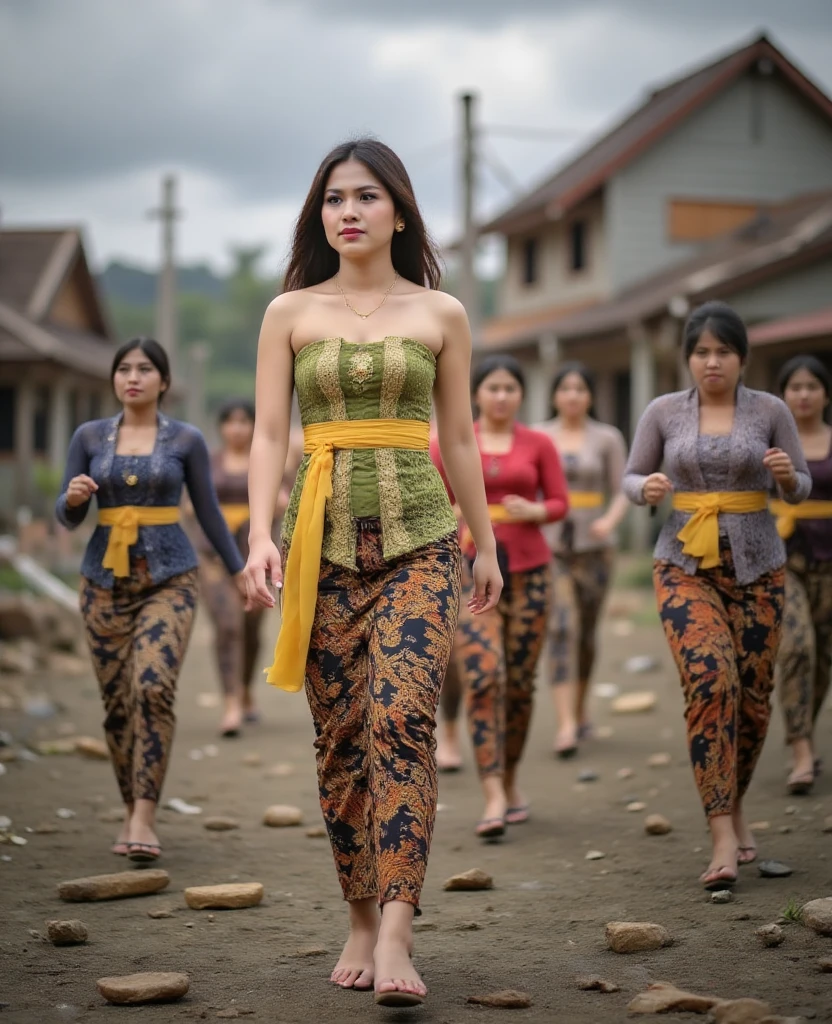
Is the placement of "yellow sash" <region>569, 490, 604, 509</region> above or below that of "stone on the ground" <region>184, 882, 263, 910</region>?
above

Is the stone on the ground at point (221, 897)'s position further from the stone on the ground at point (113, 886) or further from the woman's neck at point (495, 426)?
the woman's neck at point (495, 426)

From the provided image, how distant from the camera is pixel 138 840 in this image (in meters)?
6.75

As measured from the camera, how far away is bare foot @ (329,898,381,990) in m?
4.77

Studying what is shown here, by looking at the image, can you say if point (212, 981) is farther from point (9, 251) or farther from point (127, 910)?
point (9, 251)

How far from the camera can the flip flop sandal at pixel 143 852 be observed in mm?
6719

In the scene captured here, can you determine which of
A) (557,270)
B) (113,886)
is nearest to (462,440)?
(113,886)

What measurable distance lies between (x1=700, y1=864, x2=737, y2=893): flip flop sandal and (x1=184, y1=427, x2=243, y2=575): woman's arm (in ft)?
8.76

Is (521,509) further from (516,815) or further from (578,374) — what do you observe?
(578,374)

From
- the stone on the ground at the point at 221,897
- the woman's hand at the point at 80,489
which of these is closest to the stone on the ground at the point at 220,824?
the stone on the ground at the point at 221,897

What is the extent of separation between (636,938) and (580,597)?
5252 millimetres

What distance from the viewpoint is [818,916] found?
520 centimetres

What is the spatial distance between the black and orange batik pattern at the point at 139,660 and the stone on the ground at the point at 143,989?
218 centimetres

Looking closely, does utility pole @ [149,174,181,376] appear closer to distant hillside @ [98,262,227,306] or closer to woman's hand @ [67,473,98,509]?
woman's hand @ [67,473,98,509]

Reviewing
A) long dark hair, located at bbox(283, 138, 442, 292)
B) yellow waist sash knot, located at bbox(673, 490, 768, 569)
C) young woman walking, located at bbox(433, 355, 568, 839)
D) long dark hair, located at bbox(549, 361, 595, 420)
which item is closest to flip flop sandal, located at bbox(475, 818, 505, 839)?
young woman walking, located at bbox(433, 355, 568, 839)
